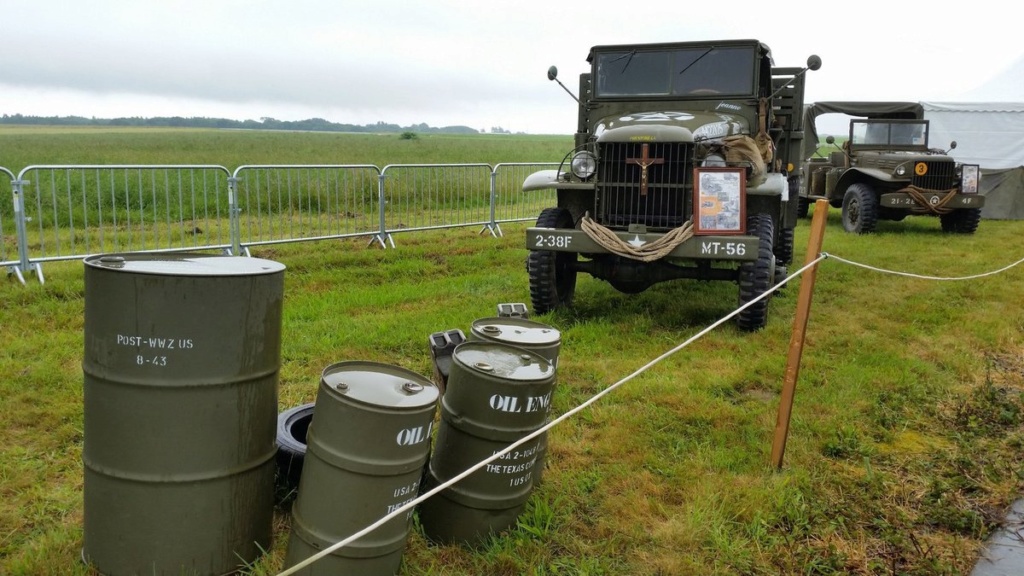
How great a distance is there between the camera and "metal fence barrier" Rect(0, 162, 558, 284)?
7516 mm

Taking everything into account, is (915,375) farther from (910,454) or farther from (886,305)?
(886,305)

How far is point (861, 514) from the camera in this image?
317 cm

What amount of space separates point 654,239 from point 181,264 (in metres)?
3.82

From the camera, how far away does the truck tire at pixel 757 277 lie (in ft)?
18.9

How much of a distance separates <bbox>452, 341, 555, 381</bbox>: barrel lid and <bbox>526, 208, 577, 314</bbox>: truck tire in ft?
10.6

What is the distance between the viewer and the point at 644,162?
19.4ft

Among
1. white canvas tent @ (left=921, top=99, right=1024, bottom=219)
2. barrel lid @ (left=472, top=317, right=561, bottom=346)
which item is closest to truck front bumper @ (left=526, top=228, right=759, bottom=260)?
barrel lid @ (left=472, top=317, right=561, bottom=346)

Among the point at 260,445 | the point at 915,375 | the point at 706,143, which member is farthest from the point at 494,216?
the point at 260,445

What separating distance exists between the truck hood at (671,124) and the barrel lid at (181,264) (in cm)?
386

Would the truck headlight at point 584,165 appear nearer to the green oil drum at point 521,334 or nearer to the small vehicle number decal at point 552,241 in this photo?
the small vehicle number decal at point 552,241

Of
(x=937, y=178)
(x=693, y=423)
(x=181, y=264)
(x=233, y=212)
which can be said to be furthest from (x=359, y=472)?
(x=937, y=178)

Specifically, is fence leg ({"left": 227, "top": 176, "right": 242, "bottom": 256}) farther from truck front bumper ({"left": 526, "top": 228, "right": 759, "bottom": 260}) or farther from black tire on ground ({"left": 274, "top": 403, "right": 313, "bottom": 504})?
black tire on ground ({"left": 274, "top": 403, "right": 313, "bottom": 504})

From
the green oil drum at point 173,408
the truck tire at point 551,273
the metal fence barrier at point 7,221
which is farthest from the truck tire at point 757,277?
the metal fence barrier at point 7,221

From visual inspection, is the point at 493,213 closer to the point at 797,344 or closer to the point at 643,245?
the point at 643,245
